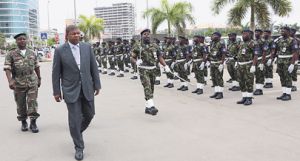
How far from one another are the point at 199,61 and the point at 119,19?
192 feet

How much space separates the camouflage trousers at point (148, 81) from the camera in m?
8.23

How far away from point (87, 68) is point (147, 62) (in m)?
3.10

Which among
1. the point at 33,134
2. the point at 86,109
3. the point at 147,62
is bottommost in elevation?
the point at 33,134

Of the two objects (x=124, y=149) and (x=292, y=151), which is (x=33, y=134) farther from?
(x=292, y=151)

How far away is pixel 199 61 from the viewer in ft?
37.7

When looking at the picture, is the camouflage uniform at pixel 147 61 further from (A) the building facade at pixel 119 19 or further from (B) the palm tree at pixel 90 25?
(A) the building facade at pixel 119 19

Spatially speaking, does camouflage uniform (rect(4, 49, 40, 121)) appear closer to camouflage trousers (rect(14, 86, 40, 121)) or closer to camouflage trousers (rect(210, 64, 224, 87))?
camouflage trousers (rect(14, 86, 40, 121))

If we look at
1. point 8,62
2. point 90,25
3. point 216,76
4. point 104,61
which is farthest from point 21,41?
point 90,25

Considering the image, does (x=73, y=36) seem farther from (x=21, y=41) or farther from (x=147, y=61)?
(x=147, y=61)

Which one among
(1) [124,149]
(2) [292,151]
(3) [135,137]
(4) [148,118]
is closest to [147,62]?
(4) [148,118]

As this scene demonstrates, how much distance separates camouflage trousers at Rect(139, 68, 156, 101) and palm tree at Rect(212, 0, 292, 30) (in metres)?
12.3

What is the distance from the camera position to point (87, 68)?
17.8 feet

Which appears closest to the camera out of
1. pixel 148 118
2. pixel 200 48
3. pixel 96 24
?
pixel 148 118

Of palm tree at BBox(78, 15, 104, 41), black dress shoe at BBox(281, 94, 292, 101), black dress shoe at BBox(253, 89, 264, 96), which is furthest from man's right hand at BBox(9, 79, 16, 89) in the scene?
palm tree at BBox(78, 15, 104, 41)
